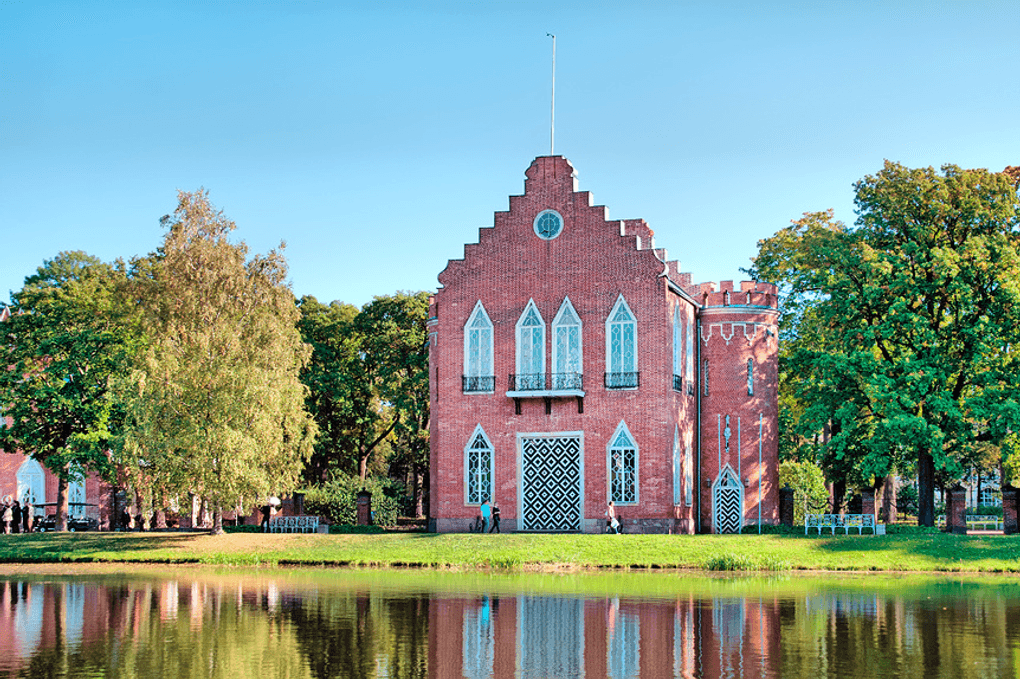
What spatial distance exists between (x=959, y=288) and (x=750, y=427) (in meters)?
9.67

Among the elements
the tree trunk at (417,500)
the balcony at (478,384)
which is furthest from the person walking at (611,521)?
the tree trunk at (417,500)

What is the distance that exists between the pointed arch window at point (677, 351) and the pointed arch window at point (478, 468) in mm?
7176

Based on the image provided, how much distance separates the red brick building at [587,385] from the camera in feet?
140

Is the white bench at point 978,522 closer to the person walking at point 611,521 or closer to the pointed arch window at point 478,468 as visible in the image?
the person walking at point 611,521

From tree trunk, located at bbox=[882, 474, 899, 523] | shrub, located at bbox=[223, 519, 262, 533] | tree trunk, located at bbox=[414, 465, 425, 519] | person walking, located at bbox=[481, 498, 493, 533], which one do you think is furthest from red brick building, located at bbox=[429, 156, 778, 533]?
tree trunk, located at bbox=[414, 465, 425, 519]

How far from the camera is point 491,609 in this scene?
75.2 feet

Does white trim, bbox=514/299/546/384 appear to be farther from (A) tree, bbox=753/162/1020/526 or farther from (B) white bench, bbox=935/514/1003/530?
(B) white bench, bbox=935/514/1003/530

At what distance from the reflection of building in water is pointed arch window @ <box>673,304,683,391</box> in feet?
62.8

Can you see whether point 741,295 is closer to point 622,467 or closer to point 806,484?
point 622,467

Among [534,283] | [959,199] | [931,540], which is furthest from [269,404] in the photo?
[959,199]

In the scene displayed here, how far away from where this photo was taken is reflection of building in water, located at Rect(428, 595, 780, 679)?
16.1 meters

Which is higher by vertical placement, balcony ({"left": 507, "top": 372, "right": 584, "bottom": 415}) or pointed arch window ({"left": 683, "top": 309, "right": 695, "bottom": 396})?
pointed arch window ({"left": 683, "top": 309, "right": 695, "bottom": 396})

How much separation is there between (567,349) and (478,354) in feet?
11.4

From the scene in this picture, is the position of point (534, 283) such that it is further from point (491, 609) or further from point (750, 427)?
point (491, 609)
